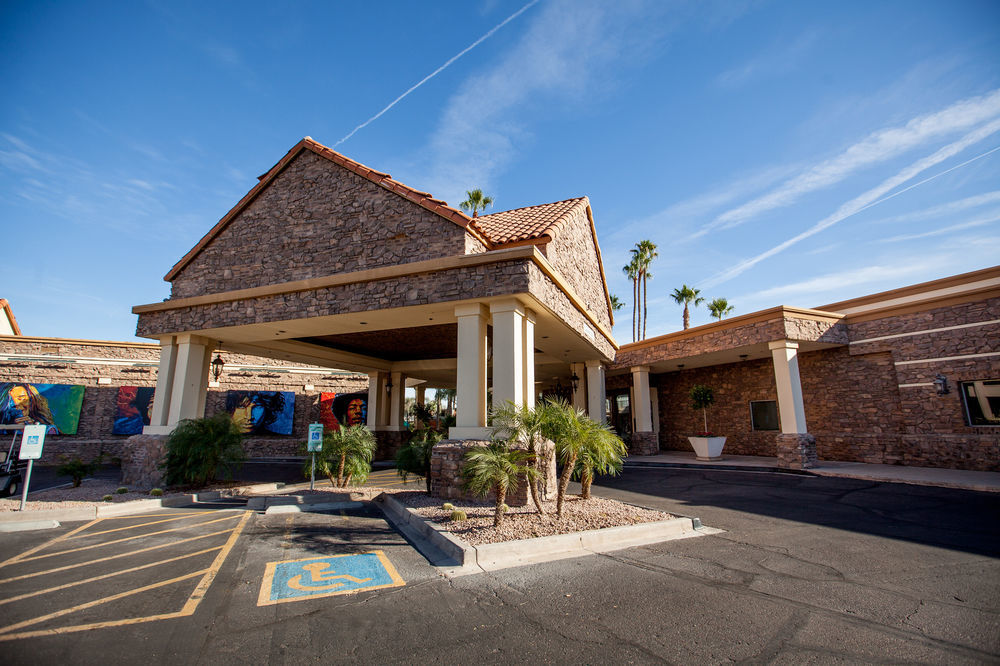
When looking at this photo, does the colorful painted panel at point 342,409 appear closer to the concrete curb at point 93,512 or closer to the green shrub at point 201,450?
the green shrub at point 201,450

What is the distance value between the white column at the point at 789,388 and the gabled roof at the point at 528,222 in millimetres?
7915

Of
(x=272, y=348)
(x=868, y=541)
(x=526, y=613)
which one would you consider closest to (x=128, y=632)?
(x=526, y=613)

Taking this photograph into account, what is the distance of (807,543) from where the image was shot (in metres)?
6.08

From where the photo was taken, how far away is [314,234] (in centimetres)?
1161

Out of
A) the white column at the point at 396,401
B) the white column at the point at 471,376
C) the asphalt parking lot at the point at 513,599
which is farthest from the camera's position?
the white column at the point at 396,401

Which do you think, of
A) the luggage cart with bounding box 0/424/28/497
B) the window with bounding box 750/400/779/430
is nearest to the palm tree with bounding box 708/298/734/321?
the window with bounding box 750/400/779/430

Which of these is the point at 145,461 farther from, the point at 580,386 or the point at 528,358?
the point at 580,386

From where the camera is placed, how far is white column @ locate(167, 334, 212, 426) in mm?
12703

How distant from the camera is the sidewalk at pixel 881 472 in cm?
1019

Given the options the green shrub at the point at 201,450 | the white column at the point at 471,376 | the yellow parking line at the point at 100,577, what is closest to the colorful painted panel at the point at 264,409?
the green shrub at the point at 201,450

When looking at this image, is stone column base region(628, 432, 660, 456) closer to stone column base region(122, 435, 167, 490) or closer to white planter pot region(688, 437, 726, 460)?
white planter pot region(688, 437, 726, 460)

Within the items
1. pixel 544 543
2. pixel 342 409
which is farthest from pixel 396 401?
pixel 544 543

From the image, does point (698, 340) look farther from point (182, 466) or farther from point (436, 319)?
point (182, 466)

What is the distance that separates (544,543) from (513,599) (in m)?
1.63
